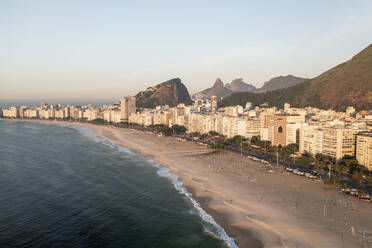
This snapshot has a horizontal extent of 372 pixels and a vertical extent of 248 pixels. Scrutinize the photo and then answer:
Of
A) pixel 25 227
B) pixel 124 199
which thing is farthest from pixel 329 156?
pixel 25 227

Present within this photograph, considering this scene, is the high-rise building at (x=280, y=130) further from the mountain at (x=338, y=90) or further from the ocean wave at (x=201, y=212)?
the mountain at (x=338, y=90)

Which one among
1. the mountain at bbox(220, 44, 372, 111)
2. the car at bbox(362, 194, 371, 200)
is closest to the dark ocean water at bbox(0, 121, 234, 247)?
the car at bbox(362, 194, 371, 200)

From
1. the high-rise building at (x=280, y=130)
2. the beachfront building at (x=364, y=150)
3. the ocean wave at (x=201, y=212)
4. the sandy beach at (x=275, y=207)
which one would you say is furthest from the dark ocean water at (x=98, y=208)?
the high-rise building at (x=280, y=130)

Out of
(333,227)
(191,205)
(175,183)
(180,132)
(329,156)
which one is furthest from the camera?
(180,132)

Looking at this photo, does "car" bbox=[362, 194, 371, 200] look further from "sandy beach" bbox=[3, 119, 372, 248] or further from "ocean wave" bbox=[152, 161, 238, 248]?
"ocean wave" bbox=[152, 161, 238, 248]

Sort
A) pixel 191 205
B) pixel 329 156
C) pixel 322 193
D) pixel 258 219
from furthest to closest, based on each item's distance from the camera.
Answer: pixel 329 156
pixel 322 193
pixel 191 205
pixel 258 219

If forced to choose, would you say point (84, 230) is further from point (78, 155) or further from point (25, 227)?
point (78, 155)

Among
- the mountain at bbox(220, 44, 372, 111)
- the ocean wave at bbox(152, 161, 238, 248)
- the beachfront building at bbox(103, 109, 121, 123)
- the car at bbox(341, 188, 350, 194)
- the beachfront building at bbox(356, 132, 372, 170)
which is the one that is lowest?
the ocean wave at bbox(152, 161, 238, 248)
